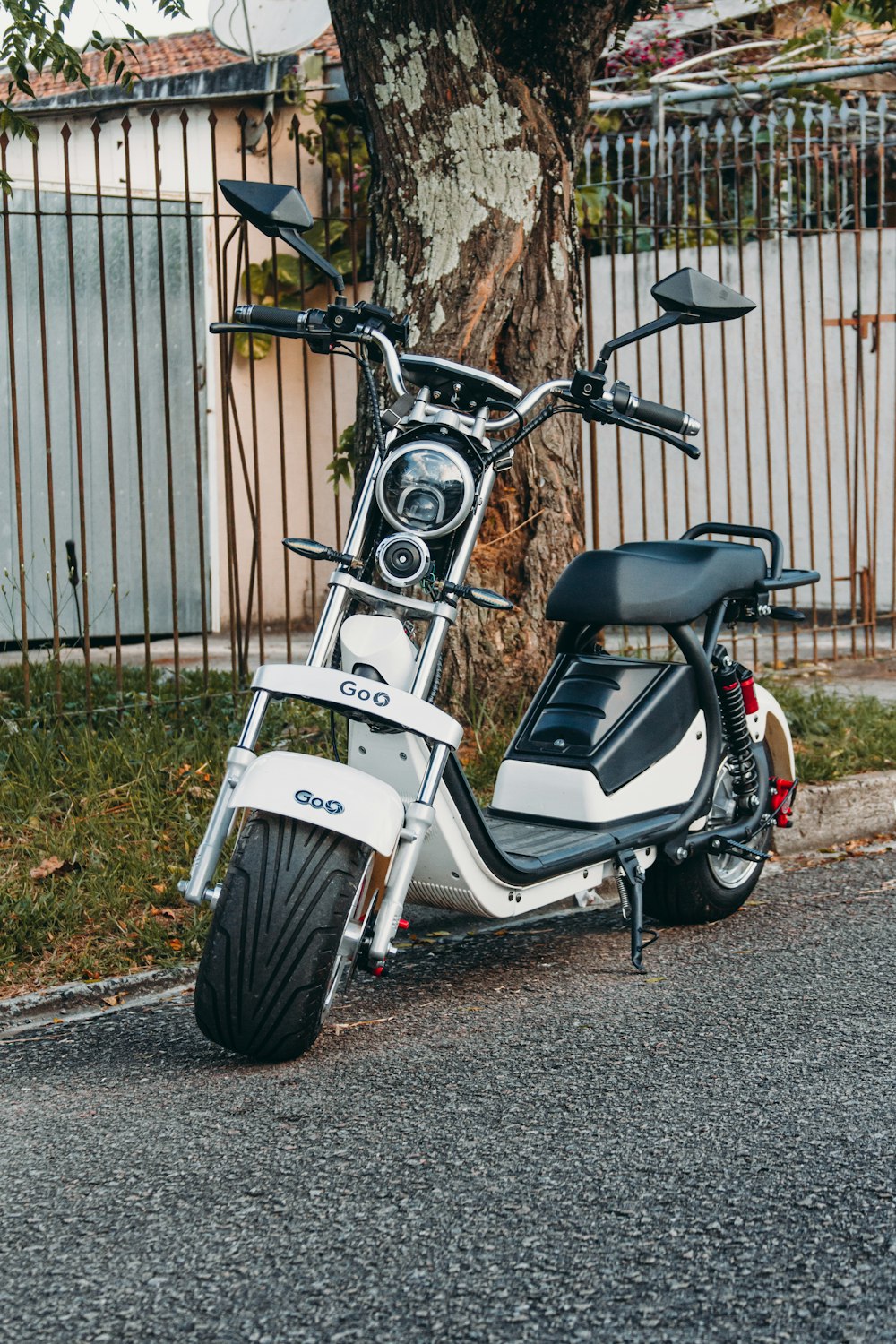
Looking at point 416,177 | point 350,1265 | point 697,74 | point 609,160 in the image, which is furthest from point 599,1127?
point 697,74

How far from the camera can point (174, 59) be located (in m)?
10.7

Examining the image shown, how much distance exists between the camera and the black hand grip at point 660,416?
3641 millimetres

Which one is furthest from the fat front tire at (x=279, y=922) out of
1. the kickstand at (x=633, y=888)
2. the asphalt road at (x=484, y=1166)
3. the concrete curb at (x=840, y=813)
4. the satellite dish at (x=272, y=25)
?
the satellite dish at (x=272, y=25)

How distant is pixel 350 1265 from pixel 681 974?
1717mm

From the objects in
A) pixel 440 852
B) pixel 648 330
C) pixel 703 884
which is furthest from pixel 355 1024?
pixel 648 330

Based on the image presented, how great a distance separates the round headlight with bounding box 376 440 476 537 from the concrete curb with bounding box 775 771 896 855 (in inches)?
97.4

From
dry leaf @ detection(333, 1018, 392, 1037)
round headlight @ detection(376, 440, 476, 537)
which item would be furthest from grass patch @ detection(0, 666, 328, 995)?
round headlight @ detection(376, 440, 476, 537)

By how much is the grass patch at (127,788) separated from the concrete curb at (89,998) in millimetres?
60

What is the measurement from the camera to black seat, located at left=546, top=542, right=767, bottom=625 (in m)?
4.00

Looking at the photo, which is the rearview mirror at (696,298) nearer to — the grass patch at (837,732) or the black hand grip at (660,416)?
the black hand grip at (660,416)

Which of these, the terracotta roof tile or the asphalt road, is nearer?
the asphalt road

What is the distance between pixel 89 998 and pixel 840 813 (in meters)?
2.84

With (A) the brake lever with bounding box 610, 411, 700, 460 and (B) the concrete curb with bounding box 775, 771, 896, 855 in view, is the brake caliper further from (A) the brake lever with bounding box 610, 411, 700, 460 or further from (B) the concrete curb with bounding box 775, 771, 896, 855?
(A) the brake lever with bounding box 610, 411, 700, 460

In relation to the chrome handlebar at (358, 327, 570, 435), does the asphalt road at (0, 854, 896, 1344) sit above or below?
below
